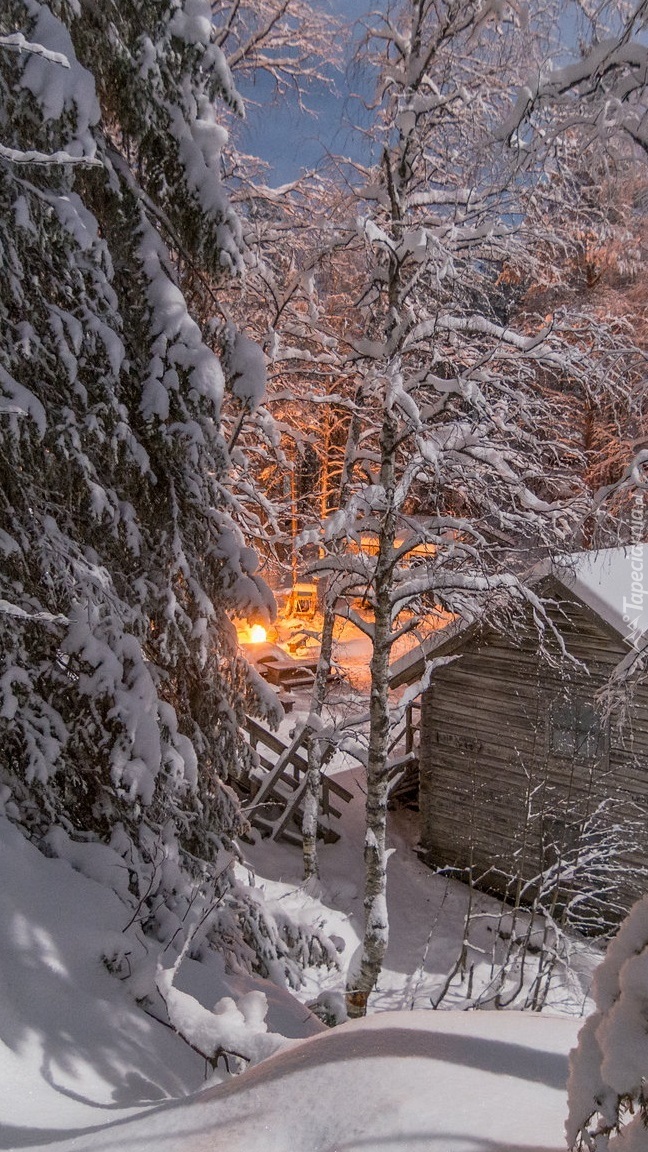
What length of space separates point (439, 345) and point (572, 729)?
7382mm

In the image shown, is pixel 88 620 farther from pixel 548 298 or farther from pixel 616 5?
pixel 548 298

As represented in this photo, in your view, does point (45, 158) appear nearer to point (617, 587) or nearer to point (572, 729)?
point (617, 587)

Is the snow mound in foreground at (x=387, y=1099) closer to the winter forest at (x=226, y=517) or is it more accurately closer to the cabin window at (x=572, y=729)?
the winter forest at (x=226, y=517)

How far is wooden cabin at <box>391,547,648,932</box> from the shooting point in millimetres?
11438

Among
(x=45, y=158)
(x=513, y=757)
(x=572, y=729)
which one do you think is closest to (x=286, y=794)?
(x=513, y=757)

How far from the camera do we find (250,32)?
26.6 feet

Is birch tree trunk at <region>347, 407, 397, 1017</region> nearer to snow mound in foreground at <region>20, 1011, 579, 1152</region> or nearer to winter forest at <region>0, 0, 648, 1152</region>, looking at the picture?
winter forest at <region>0, 0, 648, 1152</region>

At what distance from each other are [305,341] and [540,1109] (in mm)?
9174

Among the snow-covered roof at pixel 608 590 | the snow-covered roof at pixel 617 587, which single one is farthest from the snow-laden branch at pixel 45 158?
the snow-covered roof at pixel 617 587

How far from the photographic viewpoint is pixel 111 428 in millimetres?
5516

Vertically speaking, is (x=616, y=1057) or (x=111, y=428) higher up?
(x=111, y=428)

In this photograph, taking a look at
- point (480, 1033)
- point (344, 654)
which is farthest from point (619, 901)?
point (344, 654)

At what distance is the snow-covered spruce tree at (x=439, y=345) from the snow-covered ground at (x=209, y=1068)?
399 centimetres

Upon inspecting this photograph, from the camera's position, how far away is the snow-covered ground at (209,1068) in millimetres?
2838
